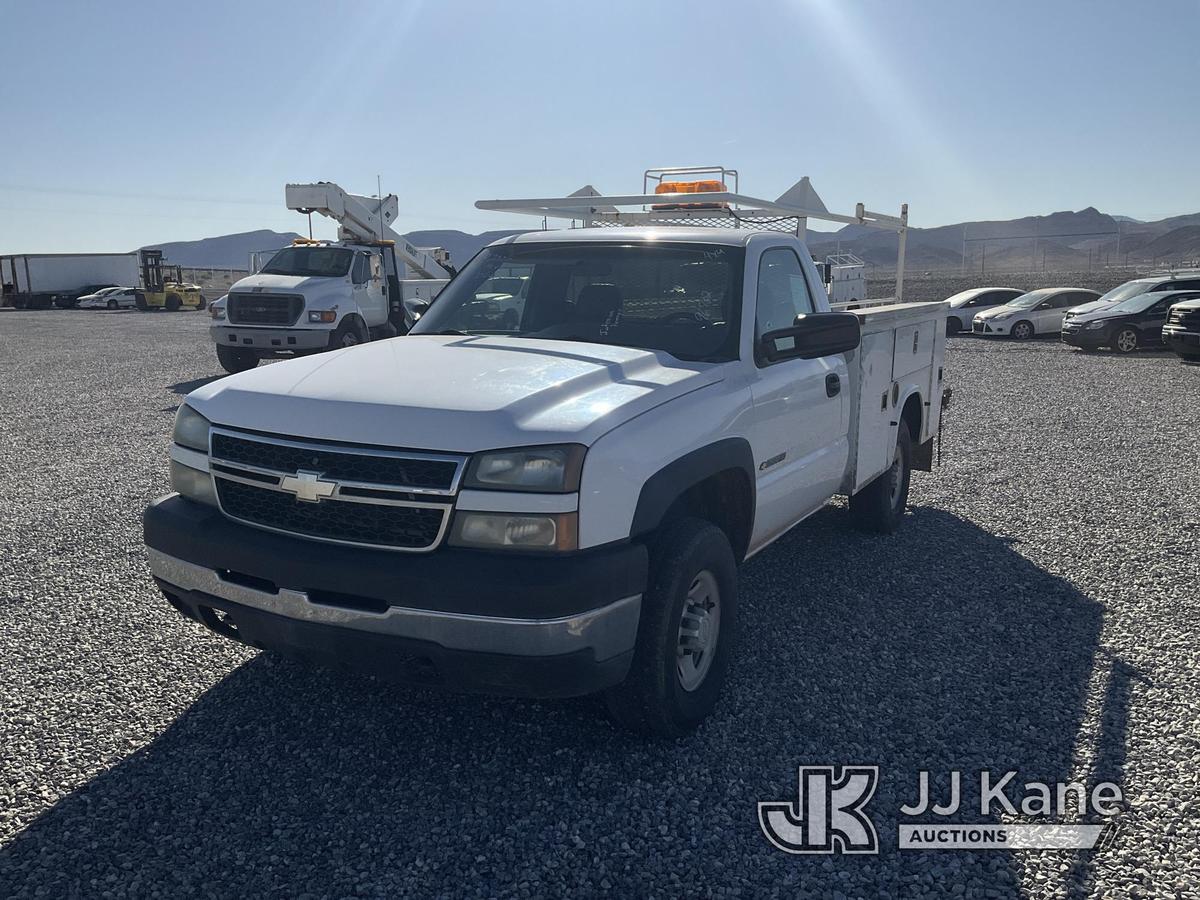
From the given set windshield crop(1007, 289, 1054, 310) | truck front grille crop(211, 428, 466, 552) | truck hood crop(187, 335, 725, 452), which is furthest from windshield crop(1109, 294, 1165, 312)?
truck front grille crop(211, 428, 466, 552)

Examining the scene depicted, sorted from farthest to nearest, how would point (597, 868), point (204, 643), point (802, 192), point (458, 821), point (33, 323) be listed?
1. point (33, 323)
2. point (802, 192)
3. point (204, 643)
4. point (458, 821)
5. point (597, 868)

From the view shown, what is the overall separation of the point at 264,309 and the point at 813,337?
12.9 meters

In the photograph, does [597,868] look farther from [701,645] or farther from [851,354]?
[851,354]

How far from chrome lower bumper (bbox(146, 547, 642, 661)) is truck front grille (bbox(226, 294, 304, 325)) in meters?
12.7

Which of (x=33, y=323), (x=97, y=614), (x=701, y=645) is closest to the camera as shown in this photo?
(x=701, y=645)

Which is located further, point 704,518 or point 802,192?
point 802,192

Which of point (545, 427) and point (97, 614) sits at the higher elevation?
point (545, 427)

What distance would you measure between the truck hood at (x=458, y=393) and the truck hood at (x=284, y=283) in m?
11.8

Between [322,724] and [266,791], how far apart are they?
0.49 meters

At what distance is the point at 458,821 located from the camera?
3.24 metres

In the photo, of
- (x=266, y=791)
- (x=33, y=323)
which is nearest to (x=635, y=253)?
(x=266, y=791)

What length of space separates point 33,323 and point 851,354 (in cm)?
3840

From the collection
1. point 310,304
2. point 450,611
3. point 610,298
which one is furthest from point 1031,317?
point 450,611

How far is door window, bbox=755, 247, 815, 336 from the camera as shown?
4582 mm
